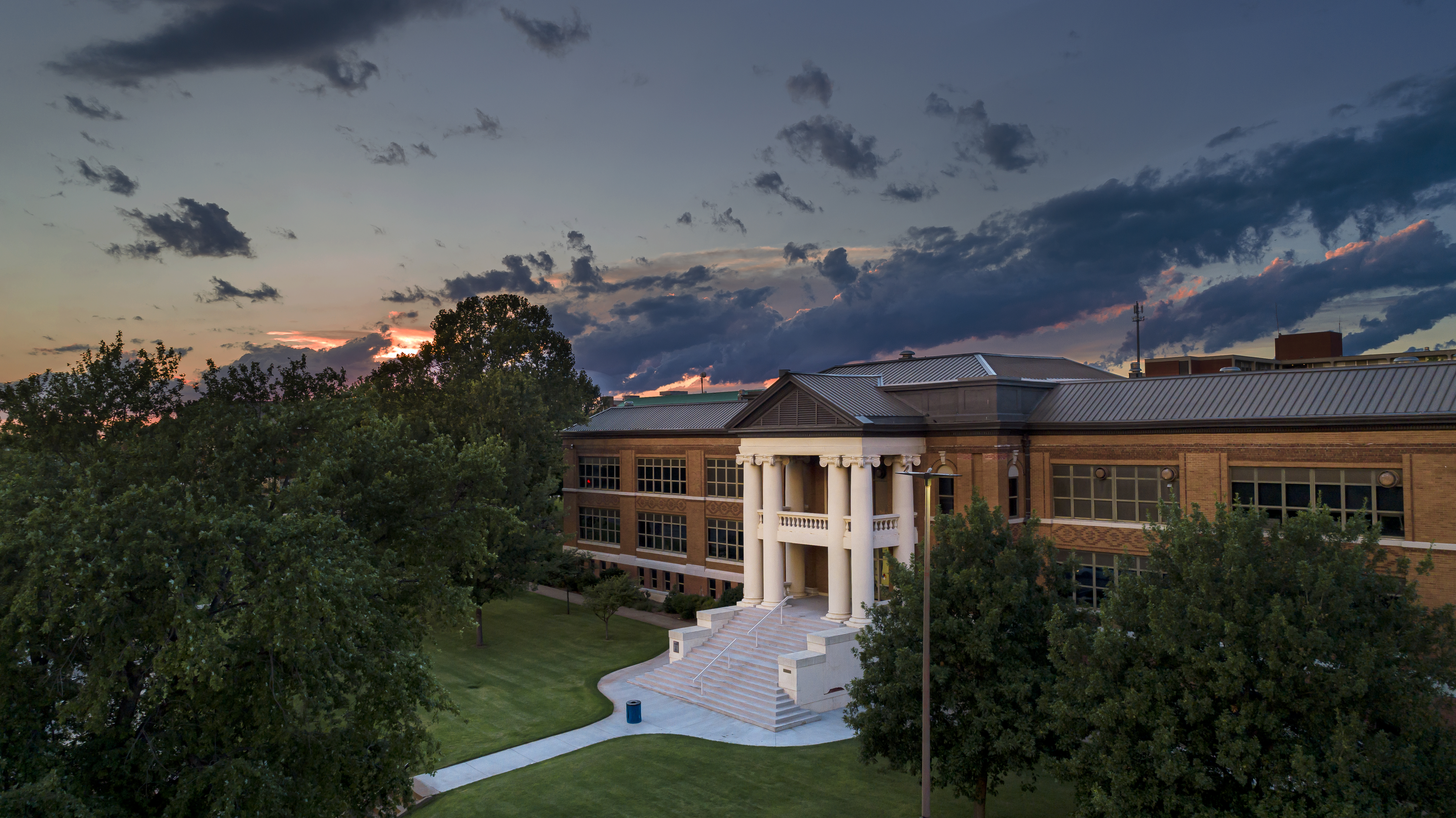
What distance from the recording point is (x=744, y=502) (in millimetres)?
38719

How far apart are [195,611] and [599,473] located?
4032cm

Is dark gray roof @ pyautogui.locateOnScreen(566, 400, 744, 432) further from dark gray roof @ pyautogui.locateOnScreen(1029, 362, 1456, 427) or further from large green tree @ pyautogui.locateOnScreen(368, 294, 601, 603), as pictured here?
dark gray roof @ pyautogui.locateOnScreen(1029, 362, 1456, 427)

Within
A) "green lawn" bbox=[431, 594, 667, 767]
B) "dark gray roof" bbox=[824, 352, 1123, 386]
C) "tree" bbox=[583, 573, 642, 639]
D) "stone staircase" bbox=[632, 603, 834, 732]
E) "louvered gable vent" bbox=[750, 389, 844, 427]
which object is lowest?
"green lawn" bbox=[431, 594, 667, 767]

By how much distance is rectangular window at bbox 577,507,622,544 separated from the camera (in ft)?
173

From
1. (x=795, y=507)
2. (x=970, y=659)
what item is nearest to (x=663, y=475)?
(x=795, y=507)

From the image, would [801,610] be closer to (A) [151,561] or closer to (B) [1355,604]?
(B) [1355,604]

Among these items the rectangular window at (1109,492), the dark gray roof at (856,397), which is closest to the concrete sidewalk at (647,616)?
the dark gray roof at (856,397)

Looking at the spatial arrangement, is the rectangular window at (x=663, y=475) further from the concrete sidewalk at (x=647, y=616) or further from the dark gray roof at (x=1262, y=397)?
the dark gray roof at (x=1262, y=397)

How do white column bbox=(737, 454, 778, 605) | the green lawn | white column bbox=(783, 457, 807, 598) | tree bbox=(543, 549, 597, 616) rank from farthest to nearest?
tree bbox=(543, 549, 597, 616) → white column bbox=(783, 457, 807, 598) → white column bbox=(737, 454, 778, 605) → the green lawn

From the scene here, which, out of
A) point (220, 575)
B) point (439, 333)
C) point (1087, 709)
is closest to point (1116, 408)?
point (1087, 709)

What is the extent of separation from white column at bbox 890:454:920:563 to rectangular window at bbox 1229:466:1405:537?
11.2 metres

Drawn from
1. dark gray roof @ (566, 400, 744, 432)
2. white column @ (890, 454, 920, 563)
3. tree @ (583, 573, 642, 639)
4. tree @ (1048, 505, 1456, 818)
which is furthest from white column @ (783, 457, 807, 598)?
tree @ (1048, 505, 1456, 818)

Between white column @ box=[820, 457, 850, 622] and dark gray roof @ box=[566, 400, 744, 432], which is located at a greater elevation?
dark gray roof @ box=[566, 400, 744, 432]

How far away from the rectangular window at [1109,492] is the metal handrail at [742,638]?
11.9 metres
